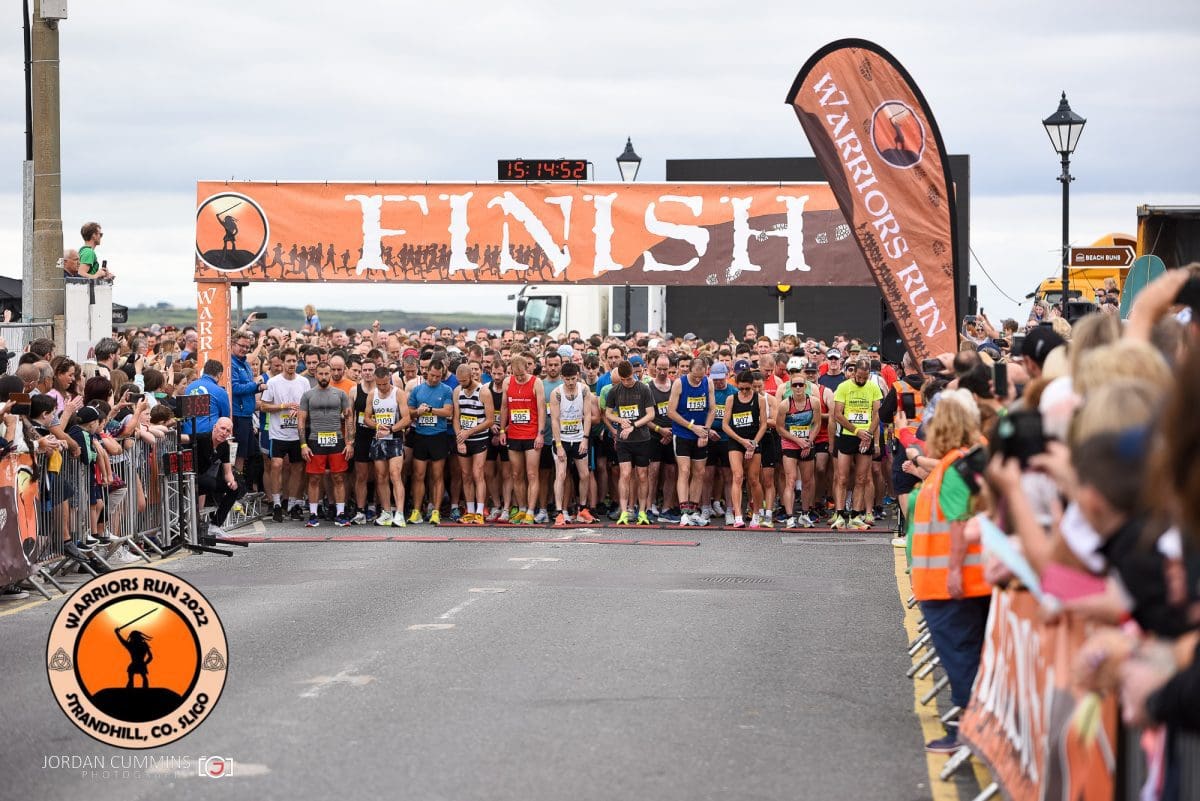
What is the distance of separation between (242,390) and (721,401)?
6.07 metres

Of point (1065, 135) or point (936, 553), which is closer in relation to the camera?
point (936, 553)

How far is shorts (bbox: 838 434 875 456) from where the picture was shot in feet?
61.5

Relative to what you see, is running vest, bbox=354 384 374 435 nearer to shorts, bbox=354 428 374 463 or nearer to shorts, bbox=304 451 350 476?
shorts, bbox=354 428 374 463

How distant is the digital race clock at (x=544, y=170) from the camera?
918 inches

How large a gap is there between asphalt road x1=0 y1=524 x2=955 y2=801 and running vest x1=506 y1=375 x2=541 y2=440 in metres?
4.61

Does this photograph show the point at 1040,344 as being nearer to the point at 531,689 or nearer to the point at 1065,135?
the point at 531,689

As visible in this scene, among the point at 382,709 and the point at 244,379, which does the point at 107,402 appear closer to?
the point at 244,379

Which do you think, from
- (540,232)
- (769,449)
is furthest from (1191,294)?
(540,232)

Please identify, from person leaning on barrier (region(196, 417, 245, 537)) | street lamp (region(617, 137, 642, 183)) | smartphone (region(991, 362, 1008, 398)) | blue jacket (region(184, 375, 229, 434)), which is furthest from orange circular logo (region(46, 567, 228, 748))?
street lamp (region(617, 137, 642, 183))

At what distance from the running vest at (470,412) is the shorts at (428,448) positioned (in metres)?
0.34

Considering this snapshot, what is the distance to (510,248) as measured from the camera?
23.3 metres

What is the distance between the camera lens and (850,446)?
18828 mm

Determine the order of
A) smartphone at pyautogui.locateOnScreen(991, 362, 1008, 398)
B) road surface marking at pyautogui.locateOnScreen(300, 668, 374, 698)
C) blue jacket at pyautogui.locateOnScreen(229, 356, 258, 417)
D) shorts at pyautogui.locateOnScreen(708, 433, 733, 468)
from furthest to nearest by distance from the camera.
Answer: shorts at pyautogui.locateOnScreen(708, 433, 733, 468) → blue jacket at pyautogui.locateOnScreen(229, 356, 258, 417) → road surface marking at pyautogui.locateOnScreen(300, 668, 374, 698) → smartphone at pyautogui.locateOnScreen(991, 362, 1008, 398)

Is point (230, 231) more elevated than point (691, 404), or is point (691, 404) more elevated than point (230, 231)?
point (230, 231)
